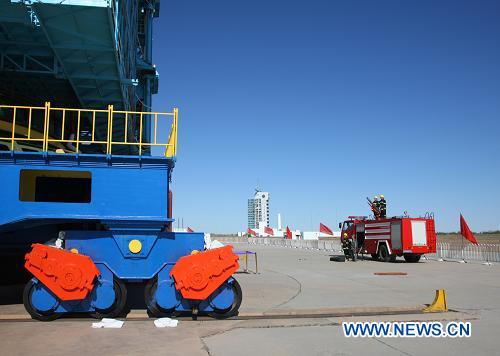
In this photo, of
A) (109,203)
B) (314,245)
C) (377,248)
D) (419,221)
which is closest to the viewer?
(109,203)

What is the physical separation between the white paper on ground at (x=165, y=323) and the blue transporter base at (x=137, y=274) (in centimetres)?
41

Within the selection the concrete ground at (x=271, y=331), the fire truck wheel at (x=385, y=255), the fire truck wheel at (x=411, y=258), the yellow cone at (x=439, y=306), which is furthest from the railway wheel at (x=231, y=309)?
the fire truck wheel at (x=411, y=258)

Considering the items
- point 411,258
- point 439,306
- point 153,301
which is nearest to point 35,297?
point 153,301

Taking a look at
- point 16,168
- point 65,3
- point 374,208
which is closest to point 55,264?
point 16,168

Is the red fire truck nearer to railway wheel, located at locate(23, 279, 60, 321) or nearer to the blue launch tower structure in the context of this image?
the blue launch tower structure

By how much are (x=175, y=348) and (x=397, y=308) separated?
5291 millimetres

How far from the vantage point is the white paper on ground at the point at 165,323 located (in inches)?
315

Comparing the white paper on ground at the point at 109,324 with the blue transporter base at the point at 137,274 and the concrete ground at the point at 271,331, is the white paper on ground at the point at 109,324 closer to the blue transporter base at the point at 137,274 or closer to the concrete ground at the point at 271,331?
the concrete ground at the point at 271,331

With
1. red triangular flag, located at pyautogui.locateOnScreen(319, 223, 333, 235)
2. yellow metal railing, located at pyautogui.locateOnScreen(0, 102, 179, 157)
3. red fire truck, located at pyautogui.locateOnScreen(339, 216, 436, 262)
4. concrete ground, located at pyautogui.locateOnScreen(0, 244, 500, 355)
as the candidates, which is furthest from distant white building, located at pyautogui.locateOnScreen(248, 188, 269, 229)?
concrete ground, located at pyautogui.locateOnScreen(0, 244, 500, 355)

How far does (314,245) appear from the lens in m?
42.7

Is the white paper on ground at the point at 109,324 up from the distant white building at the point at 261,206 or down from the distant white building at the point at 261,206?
down

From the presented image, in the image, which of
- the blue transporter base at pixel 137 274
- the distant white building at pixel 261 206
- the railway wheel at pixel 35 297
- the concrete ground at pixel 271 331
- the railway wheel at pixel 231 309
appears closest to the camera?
the concrete ground at pixel 271 331

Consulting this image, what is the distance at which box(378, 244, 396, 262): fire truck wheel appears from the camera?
24844 mm

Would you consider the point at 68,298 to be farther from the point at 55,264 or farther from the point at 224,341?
the point at 224,341
